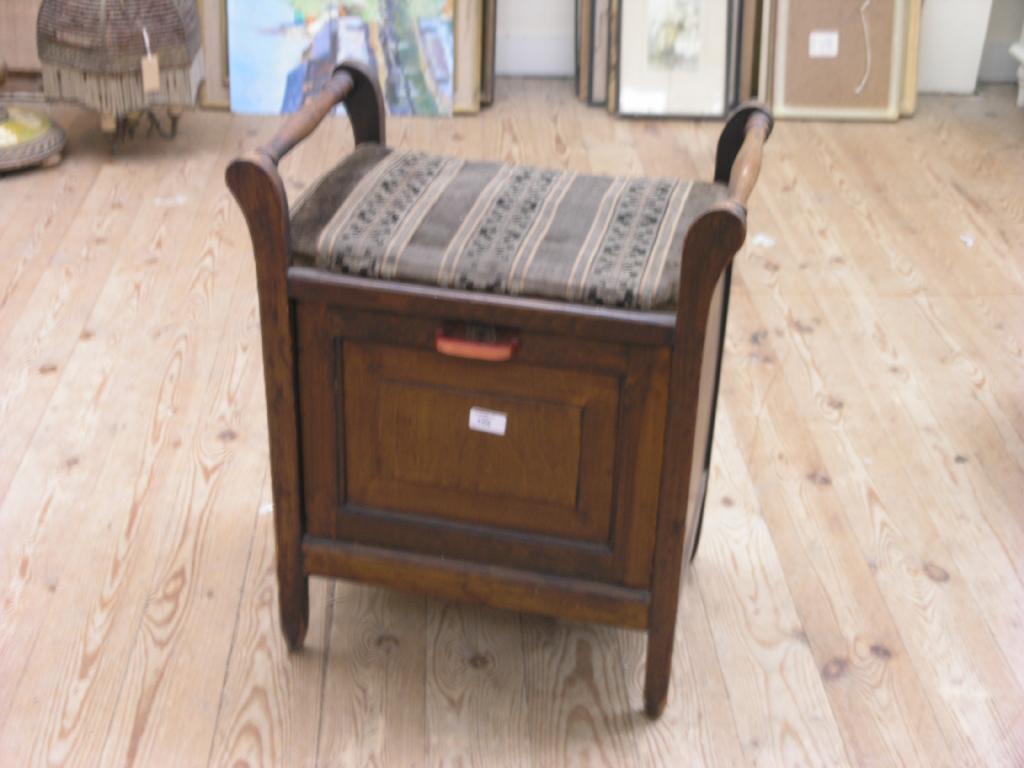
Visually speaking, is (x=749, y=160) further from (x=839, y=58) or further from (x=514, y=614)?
(x=839, y=58)

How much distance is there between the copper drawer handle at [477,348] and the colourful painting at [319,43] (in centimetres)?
228

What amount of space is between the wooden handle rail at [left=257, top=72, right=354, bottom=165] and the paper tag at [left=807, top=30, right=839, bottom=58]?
2.21m

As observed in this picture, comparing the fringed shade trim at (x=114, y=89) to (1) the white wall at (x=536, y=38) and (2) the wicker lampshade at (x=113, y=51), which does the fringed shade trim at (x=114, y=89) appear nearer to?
(2) the wicker lampshade at (x=113, y=51)

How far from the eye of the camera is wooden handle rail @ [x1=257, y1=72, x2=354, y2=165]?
1.62m

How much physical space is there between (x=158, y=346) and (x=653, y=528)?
1325 millimetres

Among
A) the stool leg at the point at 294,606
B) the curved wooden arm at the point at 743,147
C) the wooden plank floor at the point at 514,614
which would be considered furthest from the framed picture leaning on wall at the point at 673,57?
the stool leg at the point at 294,606

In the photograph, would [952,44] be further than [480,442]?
A: Yes

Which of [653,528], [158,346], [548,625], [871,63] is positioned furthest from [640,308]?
[871,63]

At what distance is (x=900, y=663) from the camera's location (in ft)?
6.25

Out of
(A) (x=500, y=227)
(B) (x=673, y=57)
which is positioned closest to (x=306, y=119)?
(A) (x=500, y=227)

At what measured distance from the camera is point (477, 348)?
1581 millimetres

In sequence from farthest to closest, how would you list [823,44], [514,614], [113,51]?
1. [823,44]
2. [113,51]
3. [514,614]

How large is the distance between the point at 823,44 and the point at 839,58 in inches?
2.4

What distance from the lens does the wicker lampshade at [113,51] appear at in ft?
10.6
